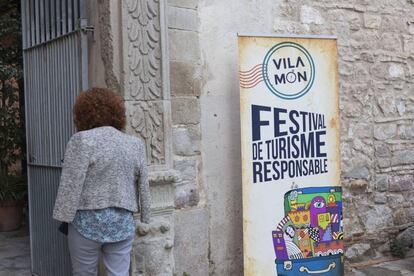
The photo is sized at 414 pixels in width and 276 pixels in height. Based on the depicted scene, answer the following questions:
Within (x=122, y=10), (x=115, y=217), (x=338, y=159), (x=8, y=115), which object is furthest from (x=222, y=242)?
(x=8, y=115)

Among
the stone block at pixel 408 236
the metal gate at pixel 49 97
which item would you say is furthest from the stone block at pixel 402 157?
the metal gate at pixel 49 97

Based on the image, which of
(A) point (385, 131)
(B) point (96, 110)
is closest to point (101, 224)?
(B) point (96, 110)

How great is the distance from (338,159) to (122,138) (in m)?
2.19

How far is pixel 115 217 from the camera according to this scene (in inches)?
122

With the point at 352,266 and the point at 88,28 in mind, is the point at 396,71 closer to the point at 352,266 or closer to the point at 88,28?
the point at 352,266

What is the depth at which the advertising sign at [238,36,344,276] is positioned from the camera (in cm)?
430

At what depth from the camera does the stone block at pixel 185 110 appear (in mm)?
4254

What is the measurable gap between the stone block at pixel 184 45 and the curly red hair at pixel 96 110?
1.17 m

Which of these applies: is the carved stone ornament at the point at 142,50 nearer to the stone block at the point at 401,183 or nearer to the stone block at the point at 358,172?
the stone block at the point at 358,172

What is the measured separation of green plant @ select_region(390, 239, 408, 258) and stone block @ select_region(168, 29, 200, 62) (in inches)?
112

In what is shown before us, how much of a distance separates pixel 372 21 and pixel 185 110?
232 centimetres

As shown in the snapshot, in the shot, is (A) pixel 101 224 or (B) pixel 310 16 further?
(B) pixel 310 16

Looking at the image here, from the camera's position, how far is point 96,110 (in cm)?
313

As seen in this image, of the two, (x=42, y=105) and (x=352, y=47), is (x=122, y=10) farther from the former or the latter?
(x=352, y=47)
